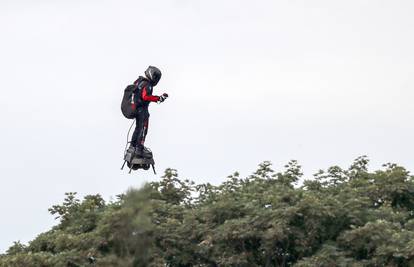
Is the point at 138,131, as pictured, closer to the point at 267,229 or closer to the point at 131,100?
the point at 131,100

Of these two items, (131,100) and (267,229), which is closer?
(131,100)

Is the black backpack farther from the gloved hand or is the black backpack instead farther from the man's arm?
the gloved hand

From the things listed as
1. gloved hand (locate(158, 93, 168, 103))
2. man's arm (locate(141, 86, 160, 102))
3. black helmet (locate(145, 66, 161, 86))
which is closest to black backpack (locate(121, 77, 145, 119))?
man's arm (locate(141, 86, 160, 102))

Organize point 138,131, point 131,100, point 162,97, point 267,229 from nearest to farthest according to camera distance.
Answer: point 162,97, point 131,100, point 138,131, point 267,229

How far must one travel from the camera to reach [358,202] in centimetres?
5931

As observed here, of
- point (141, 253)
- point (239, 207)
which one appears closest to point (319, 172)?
point (239, 207)

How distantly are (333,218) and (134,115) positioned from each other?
32.3ft

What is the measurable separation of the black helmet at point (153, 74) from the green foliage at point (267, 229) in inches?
190

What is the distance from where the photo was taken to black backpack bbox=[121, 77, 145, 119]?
52.5 m

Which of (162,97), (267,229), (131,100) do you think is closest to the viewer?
(162,97)

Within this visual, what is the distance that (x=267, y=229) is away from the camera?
57844 millimetres

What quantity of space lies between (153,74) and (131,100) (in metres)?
1.22

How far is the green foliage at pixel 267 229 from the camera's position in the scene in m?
57.1

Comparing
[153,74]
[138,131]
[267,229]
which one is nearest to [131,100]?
[138,131]
